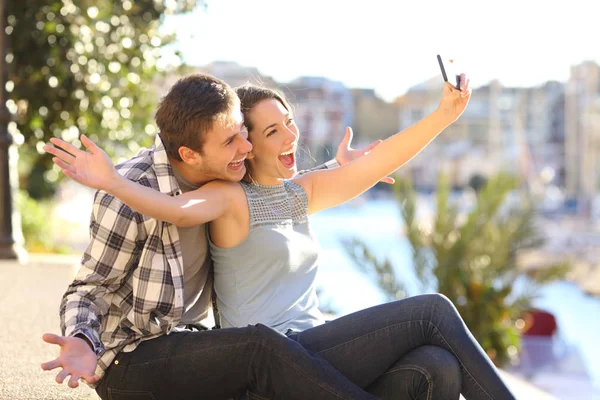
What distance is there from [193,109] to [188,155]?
0.14 metres

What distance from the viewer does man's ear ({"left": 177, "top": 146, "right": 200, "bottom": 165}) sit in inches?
104

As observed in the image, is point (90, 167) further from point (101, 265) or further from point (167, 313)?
point (167, 313)

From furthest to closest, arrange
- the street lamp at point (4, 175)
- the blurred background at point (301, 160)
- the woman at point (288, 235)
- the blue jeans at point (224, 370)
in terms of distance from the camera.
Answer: the blurred background at point (301, 160) < the street lamp at point (4, 175) < the woman at point (288, 235) < the blue jeans at point (224, 370)

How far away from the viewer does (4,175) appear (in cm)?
733

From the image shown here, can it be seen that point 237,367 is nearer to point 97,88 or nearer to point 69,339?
point 69,339

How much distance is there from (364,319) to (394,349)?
0.12 meters

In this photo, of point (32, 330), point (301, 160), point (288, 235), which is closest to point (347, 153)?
point (301, 160)

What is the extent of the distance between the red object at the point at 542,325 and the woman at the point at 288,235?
958 cm

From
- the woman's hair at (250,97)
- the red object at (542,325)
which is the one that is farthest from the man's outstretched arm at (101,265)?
the red object at (542,325)

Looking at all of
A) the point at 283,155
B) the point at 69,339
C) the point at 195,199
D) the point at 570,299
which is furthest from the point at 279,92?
the point at 570,299

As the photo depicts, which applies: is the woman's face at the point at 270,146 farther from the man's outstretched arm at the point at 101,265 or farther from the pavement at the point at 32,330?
the pavement at the point at 32,330

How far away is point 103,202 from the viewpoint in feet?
8.27

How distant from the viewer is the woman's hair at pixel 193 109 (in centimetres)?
260

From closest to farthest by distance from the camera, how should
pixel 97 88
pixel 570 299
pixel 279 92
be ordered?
pixel 279 92, pixel 97 88, pixel 570 299
